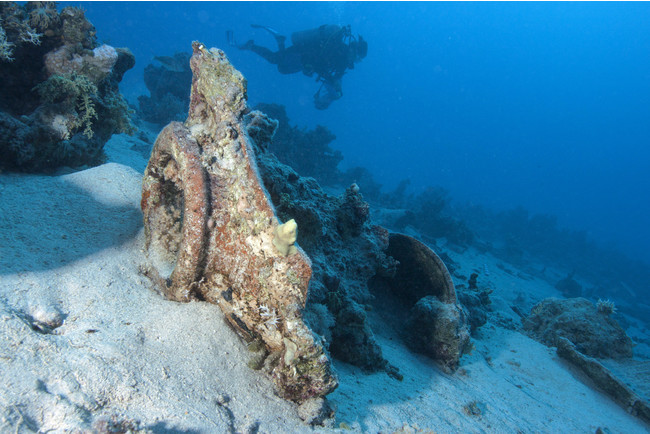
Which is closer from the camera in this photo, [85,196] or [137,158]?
[85,196]

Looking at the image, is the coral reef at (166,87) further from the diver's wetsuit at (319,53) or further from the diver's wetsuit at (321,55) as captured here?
the diver's wetsuit at (319,53)

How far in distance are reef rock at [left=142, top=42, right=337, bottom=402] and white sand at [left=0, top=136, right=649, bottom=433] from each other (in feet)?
0.65

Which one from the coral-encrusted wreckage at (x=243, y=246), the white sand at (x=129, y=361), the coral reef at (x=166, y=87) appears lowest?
the white sand at (x=129, y=361)

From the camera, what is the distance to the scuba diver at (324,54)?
61.0ft

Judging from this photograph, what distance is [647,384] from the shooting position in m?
5.09

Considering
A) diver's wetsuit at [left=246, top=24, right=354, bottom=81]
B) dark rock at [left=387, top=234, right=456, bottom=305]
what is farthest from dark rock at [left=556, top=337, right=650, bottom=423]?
diver's wetsuit at [left=246, top=24, right=354, bottom=81]

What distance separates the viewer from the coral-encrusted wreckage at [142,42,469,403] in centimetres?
210

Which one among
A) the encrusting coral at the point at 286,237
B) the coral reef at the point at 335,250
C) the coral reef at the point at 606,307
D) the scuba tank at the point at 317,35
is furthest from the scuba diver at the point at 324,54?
the encrusting coral at the point at 286,237

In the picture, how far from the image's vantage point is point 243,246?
2.29 meters

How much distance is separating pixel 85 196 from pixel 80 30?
3.11 m

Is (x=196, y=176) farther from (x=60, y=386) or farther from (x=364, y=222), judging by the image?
(x=364, y=222)

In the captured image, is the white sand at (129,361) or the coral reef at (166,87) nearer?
the white sand at (129,361)

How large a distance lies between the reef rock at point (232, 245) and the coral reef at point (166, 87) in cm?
1319

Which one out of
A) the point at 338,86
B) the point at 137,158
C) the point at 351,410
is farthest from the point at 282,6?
the point at 351,410
